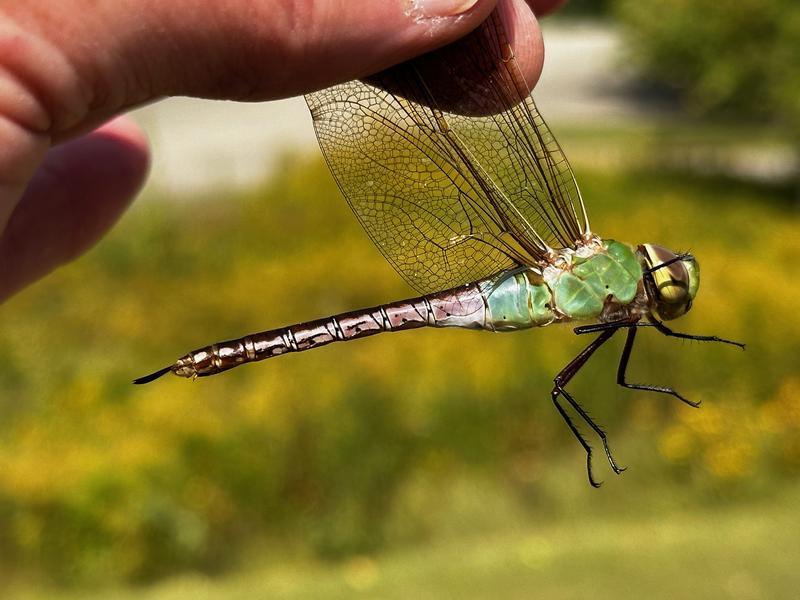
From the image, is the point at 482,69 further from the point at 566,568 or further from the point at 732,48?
the point at 732,48

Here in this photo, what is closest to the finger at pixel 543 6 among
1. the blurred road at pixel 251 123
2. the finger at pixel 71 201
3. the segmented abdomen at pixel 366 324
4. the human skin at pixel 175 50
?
the human skin at pixel 175 50

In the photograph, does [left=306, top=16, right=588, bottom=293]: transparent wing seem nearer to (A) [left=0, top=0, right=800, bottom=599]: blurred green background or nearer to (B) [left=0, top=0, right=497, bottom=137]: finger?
(B) [left=0, top=0, right=497, bottom=137]: finger

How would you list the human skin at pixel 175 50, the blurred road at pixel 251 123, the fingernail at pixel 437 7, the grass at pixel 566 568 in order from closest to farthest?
the human skin at pixel 175 50 < the fingernail at pixel 437 7 < the grass at pixel 566 568 < the blurred road at pixel 251 123

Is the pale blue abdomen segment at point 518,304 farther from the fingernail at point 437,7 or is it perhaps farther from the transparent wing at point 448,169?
the fingernail at point 437,7

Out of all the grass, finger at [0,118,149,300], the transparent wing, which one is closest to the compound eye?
the transparent wing

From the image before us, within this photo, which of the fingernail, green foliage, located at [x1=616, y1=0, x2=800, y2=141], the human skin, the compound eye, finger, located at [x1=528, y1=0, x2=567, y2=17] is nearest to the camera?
the human skin

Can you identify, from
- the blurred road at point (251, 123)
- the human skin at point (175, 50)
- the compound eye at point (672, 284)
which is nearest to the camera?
the human skin at point (175, 50)
